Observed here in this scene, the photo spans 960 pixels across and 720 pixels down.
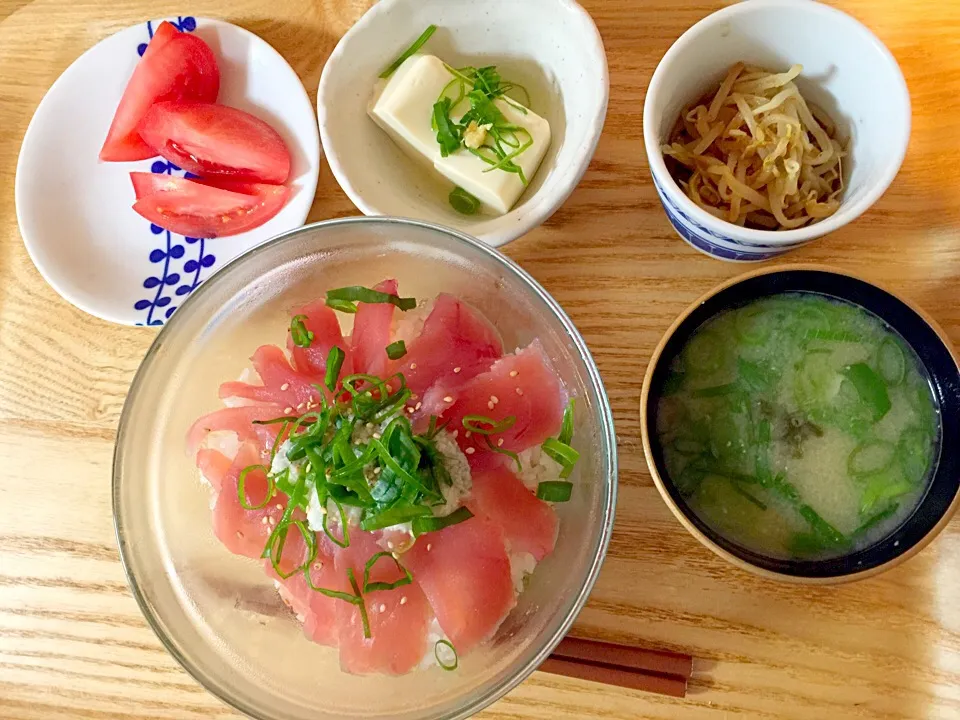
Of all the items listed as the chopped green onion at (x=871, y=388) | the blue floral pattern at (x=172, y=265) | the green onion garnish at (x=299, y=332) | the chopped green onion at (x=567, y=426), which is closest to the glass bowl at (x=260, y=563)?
the chopped green onion at (x=567, y=426)

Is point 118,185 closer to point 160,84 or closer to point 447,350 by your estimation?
point 160,84

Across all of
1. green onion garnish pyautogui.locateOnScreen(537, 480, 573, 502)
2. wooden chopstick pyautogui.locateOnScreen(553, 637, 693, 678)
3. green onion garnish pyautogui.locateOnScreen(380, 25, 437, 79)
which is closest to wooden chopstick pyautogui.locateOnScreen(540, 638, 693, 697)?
wooden chopstick pyautogui.locateOnScreen(553, 637, 693, 678)

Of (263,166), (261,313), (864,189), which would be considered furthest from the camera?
(263,166)

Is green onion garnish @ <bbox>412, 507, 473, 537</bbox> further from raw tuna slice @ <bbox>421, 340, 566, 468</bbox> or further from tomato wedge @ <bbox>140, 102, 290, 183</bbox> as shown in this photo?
tomato wedge @ <bbox>140, 102, 290, 183</bbox>

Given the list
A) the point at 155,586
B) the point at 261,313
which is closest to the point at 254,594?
the point at 155,586

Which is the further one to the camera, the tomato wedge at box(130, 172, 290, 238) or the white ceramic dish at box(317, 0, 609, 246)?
the tomato wedge at box(130, 172, 290, 238)

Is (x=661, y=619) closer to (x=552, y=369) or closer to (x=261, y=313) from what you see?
(x=552, y=369)
